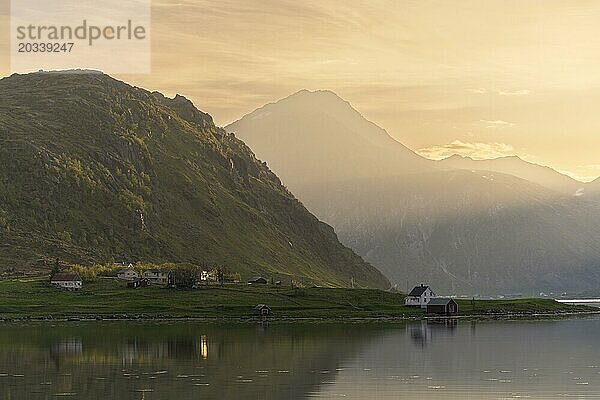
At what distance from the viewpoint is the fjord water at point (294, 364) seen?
8100 centimetres

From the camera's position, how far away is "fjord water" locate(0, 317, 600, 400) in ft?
266

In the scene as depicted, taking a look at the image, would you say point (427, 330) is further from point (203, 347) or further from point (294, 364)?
point (294, 364)

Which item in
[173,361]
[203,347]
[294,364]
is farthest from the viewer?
[203,347]

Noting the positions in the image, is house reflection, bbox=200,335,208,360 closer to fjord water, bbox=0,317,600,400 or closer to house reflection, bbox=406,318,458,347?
fjord water, bbox=0,317,600,400

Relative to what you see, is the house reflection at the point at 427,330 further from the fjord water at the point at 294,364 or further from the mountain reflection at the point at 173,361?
the mountain reflection at the point at 173,361

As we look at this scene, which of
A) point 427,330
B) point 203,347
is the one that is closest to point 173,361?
point 203,347

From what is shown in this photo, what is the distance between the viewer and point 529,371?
3819 inches

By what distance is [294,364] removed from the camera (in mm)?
102312

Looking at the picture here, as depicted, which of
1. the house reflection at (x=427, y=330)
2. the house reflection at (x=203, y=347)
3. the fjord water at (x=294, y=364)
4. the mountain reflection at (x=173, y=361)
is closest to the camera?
the fjord water at (x=294, y=364)

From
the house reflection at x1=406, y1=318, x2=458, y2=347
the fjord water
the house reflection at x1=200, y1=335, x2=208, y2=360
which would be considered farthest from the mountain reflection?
the house reflection at x1=406, y1=318, x2=458, y2=347

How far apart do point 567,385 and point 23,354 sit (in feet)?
205

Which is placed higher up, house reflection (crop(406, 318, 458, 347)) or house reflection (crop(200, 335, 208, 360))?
house reflection (crop(200, 335, 208, 360))

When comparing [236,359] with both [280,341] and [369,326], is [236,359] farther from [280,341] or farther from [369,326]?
[369,326]

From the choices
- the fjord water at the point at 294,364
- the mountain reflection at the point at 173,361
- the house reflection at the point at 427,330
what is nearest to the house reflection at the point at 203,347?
the mountain reflection at the point at 173,361
